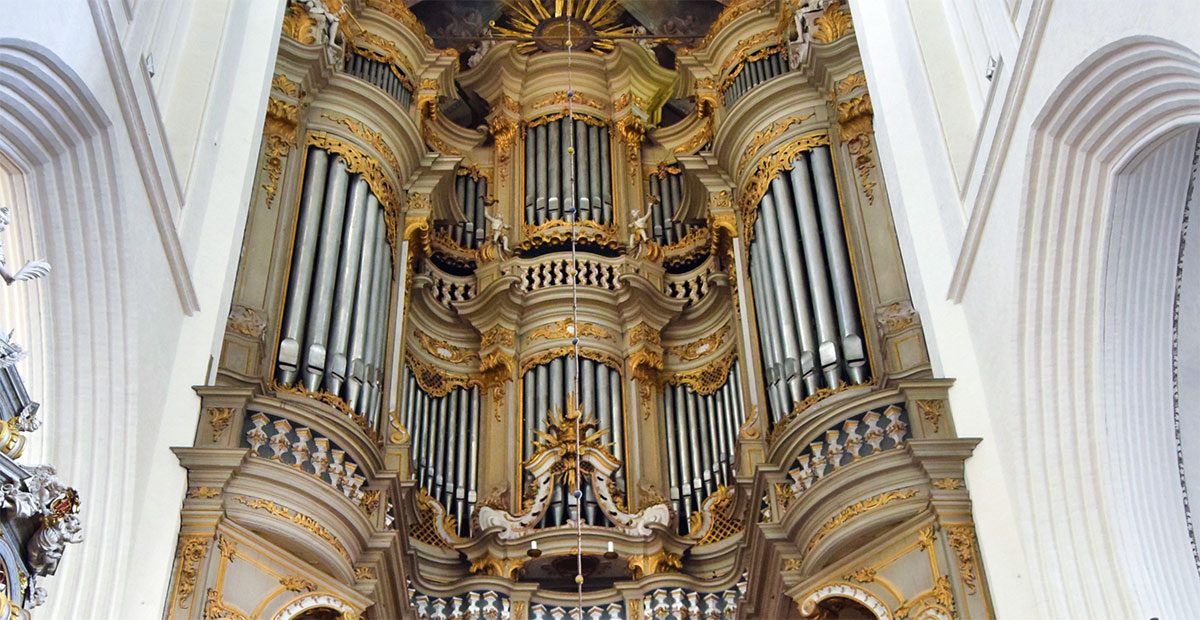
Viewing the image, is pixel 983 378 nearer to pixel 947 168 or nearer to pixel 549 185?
pixel 947 168

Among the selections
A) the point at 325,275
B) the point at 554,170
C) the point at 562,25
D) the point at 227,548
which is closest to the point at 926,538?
the point at 227,548

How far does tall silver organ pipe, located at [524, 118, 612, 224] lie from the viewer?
1309cm

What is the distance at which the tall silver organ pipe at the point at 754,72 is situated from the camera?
39.6ft

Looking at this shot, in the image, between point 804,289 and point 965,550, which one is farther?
point 804,289

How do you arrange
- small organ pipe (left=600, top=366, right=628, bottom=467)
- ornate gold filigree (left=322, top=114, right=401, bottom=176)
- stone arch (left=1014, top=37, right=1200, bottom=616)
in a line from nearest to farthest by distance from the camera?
stone arch (left=1014, top=37, right=1200, bottom=616)
small organ pipe (left=600, top=366, right=628, bottom=467)
ornate gold filigree (left=322, top=114, right=401, bottom=176)

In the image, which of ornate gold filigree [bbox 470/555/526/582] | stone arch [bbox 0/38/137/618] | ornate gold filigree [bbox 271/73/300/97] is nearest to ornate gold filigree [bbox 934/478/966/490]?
ornate gold filigree [bbox 470/555/526/582]

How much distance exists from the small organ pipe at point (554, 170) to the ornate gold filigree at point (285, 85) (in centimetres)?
279

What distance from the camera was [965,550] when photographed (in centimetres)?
786

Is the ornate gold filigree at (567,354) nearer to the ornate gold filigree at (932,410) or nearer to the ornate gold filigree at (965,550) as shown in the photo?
the ornate gold filigree at (932,410)

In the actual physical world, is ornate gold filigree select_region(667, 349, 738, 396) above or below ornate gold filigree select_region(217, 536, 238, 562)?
above

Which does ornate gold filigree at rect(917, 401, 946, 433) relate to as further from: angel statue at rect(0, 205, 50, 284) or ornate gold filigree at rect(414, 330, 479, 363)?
angel statue at rect(0, 205, 50, 284)

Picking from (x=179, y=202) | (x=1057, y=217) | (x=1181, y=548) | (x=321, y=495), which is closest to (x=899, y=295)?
(x=1057, y=217)

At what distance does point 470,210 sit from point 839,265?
14.9ft

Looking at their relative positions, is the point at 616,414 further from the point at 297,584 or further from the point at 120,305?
the point at 120,305
